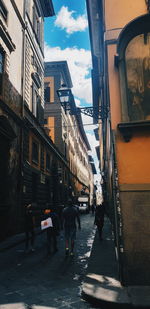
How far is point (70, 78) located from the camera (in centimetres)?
3900

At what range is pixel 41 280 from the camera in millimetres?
5707

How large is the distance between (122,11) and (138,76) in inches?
91.0

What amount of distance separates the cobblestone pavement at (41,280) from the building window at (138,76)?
403 cm

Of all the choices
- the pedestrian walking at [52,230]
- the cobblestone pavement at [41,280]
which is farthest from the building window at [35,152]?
the cobblestone pavement at [41,280]

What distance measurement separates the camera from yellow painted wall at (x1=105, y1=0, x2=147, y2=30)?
7078mm

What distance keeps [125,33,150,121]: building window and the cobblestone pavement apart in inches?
158

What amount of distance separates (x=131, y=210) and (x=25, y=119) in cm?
1195

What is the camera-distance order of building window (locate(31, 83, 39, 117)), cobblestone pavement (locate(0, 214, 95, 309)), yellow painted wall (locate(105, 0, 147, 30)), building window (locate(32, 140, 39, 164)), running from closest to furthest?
cobblestone pavement (locate(0, 214, 95, 309))
yellow painted wall (locate(105, 0, 147, 30))
building window (locate(32, 140, 39, 164))
building window (locate(31, 83, 39, 117))

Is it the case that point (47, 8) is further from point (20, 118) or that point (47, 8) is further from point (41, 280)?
point (41, 280)

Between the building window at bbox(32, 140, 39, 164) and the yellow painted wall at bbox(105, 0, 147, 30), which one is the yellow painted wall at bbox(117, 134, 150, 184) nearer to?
the yellow painted wall at bbox(105, 0, 147, 30)

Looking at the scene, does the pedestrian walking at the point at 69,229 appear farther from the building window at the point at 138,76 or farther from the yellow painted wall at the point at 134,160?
the building window at the point at 138,76

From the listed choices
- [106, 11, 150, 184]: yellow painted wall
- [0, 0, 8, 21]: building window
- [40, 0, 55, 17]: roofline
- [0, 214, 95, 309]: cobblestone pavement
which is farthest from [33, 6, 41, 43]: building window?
[0, 214, 95, 309]: cobblestone pavement

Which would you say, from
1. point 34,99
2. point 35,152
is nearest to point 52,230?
point 35,152

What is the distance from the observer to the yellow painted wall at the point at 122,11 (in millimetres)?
7078
